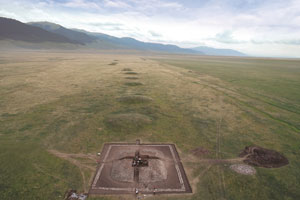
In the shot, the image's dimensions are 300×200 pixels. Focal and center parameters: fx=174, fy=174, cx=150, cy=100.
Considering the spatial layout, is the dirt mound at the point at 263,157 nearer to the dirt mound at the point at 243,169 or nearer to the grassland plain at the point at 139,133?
the grassland plain at the point at 139,133

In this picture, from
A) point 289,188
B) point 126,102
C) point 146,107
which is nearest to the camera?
point 289,188

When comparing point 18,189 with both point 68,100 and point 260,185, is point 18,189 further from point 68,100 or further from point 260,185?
point 68,100

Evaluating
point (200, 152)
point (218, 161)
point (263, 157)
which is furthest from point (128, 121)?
point (263, 157)

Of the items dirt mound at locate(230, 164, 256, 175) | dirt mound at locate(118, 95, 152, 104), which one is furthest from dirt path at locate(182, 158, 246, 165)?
dirt mound at locate(118, 95, 152, 104)

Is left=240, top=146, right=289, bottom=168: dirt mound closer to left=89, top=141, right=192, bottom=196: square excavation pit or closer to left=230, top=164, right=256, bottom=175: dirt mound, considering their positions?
left=230, top=164, right=256, bottom=175: dirt mound

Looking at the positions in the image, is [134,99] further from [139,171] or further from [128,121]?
[139,171]

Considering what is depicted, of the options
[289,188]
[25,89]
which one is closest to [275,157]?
[289,188]
